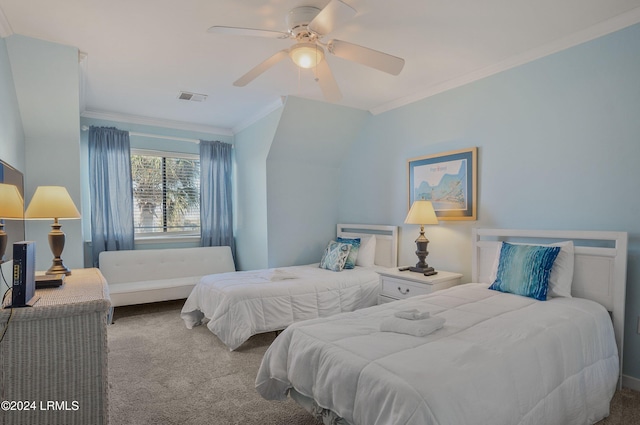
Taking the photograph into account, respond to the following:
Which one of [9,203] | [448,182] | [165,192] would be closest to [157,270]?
[165,192]

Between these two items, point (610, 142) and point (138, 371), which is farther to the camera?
point (138, 371)

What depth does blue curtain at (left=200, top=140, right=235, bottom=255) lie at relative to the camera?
199 inches

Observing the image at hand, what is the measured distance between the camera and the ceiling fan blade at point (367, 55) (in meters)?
2.10

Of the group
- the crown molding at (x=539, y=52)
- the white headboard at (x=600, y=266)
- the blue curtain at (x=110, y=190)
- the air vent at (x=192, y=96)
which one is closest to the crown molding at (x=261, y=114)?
the air vent at (x=192, y=96)

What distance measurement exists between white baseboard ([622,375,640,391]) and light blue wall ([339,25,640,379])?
0.04m

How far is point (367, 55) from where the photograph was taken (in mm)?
2146

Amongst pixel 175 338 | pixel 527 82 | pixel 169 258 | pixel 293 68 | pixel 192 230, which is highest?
pixel 293 68

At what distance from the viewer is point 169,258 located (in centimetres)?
463

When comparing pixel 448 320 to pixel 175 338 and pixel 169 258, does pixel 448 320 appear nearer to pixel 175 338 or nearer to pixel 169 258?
pixel 175 338

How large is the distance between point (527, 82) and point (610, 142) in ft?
2.62

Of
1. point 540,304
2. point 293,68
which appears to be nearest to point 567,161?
point 540,304

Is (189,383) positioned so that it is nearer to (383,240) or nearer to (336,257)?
(336,257)

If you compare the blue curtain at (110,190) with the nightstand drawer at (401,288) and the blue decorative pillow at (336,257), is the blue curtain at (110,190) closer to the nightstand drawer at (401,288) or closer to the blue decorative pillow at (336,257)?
the blue decorative pillow at (336,257)

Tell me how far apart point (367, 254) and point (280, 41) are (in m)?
2.51
